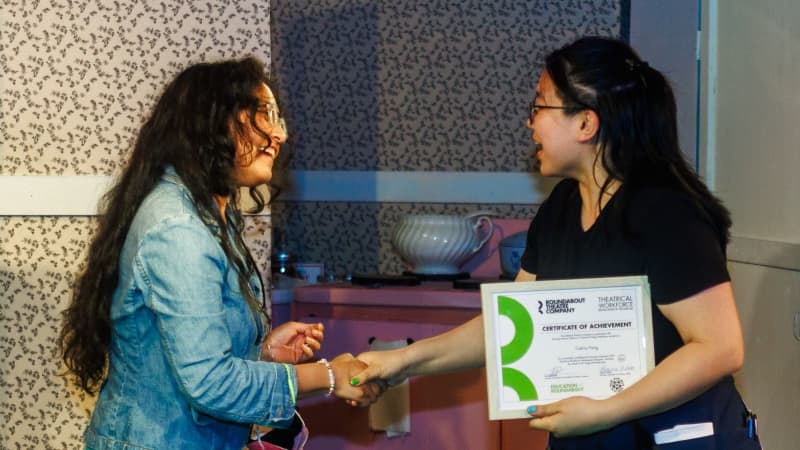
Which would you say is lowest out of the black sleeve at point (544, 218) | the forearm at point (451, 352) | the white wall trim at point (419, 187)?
the forearm at point (451, 352)

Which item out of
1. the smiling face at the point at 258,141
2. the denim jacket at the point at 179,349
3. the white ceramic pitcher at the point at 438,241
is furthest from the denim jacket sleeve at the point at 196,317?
the white ceramic pitcher at the point at 438,241

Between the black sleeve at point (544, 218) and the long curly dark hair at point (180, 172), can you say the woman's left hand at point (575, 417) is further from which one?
the long curly dark hair at point (180, 172)

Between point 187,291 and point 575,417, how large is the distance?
65 centimetres

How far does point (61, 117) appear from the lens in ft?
8.12

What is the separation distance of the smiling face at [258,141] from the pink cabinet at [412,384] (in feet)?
3.07

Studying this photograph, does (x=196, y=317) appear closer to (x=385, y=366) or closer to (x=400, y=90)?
(x=385, y=366)

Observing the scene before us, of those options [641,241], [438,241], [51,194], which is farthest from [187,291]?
[438,241]

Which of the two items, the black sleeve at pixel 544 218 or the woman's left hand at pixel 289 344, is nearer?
the black sleeve at pixel 544 218

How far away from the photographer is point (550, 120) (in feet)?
5.76

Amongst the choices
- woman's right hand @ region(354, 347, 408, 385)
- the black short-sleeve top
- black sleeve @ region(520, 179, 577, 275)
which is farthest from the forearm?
the black short-sleeve top

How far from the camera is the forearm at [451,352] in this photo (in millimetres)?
2025

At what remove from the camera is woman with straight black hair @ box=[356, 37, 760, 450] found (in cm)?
154

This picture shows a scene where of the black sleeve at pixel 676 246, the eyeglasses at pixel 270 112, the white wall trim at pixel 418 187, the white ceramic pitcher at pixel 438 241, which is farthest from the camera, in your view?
the white wall trim at pixel 418 187

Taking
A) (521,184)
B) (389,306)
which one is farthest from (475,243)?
(521,184)
